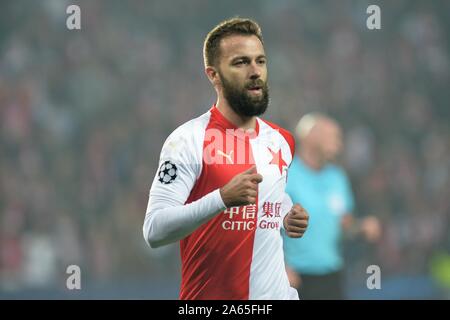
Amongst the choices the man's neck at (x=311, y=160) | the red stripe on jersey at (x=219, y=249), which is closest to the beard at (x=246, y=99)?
the red stripe on jersey at (x=219, y=249)

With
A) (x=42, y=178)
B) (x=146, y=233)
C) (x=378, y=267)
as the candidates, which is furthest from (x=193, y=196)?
(x=42, y=178)

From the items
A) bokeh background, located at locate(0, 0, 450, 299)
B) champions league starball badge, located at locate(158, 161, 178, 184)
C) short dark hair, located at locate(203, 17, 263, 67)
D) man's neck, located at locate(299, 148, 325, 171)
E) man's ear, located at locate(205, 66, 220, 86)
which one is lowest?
champions league starball badge, located at locate(158, 161, 178, 184)

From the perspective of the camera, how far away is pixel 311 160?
8016 millimetres

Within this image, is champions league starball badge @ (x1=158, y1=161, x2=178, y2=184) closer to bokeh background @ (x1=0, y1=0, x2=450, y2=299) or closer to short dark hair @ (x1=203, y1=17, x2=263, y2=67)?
short dark hair @ (x1=203, y1=17, x2=263, y2=67)

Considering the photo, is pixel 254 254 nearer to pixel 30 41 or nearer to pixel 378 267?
pixel 378 267

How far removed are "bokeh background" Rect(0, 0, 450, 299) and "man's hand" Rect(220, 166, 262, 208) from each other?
6.36m

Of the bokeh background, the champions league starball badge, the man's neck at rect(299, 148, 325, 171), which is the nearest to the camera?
the champions league starball badge

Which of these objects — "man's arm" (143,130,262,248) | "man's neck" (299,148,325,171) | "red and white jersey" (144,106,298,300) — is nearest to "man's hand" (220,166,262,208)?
"man's arm" (143,130,262,248)

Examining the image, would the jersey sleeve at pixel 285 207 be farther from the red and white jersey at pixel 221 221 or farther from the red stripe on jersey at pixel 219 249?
the red stripe on jersey at pixel 219 249

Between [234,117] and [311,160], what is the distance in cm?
310

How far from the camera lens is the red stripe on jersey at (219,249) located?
477 centimetres

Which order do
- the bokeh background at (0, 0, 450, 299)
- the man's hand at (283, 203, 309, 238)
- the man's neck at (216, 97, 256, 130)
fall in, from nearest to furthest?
the man's hand at (283, 203, 309, 238) < the man's neck at (216, 97, 256, 130) < the bokeh background at (0, 0, 450, 299)

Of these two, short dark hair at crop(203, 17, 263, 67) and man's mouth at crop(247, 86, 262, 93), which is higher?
short dark hair at crop(203, 17, 263, 67)

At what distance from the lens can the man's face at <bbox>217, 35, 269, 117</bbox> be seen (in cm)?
486
